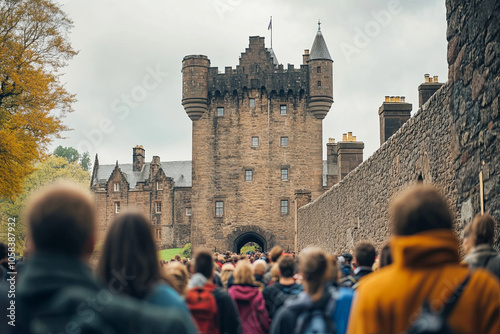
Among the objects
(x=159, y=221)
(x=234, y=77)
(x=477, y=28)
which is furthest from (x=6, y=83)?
(x=159, y=221)

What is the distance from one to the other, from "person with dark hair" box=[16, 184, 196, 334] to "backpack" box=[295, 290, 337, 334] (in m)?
1.12

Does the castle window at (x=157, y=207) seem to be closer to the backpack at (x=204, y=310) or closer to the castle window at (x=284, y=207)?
the castle window at (x=284, y=207)

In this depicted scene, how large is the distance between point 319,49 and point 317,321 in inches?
1656

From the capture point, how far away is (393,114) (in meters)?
19.9

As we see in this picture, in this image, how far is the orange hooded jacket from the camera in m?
2.82

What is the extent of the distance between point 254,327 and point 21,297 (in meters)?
4.04

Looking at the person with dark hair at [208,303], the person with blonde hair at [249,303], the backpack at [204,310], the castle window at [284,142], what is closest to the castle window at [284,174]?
the castle window at [284,142]

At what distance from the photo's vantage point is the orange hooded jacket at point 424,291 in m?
2.82

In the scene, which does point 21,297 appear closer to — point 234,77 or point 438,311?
point 438,311

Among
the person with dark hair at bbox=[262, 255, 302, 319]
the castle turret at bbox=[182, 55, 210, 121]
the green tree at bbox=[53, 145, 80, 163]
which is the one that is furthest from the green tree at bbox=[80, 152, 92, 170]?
the person with dark hair at bbox=[262, 255, 302, 319]

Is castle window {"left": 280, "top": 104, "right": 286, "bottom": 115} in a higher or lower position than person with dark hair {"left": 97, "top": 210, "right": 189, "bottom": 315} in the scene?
higher

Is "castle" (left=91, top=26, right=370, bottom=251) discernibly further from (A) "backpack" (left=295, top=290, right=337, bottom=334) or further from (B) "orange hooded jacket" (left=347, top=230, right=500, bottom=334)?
(B) "orange hooded jacket" (left=347, top=230, right=500, bottom=334)

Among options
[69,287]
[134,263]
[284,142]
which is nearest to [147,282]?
[134,263]

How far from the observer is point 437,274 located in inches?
113
